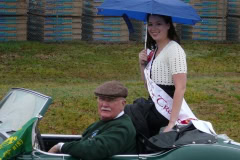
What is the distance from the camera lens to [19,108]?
15.5 ft

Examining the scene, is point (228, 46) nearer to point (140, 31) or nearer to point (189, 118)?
point (140, 31)

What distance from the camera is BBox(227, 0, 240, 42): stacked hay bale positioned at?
2012 centimetres

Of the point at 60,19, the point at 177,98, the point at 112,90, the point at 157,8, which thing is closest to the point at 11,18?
the point at 60,19

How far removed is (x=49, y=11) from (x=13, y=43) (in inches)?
65.2

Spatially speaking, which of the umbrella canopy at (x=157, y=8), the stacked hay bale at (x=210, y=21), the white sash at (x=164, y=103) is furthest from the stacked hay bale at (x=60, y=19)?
the white sash at (x=164, y=103)

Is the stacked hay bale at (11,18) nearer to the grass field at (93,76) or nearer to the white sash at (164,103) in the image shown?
the grass field at (93,76)

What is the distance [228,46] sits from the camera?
18.8 meters

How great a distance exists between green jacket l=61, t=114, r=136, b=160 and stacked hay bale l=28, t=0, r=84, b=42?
14242 mm

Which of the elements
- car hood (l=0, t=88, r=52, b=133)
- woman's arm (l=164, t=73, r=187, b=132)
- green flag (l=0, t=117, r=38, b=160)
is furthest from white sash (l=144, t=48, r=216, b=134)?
green flag (l=0, t=117, r=38, b=160)

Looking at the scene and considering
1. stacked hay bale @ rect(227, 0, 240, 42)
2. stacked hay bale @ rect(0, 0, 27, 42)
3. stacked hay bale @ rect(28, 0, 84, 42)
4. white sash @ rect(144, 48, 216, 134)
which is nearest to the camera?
white sash @ rect(144, 48, 216, 134)

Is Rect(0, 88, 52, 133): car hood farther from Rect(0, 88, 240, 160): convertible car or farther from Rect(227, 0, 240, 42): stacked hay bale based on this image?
Rect(227, 0, 240, 42): stacked hay bale

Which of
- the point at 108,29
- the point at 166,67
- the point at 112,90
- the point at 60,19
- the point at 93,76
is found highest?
the point at 166,67

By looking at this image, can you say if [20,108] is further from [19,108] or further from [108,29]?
[108,29]

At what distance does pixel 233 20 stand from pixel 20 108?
16352 mm
